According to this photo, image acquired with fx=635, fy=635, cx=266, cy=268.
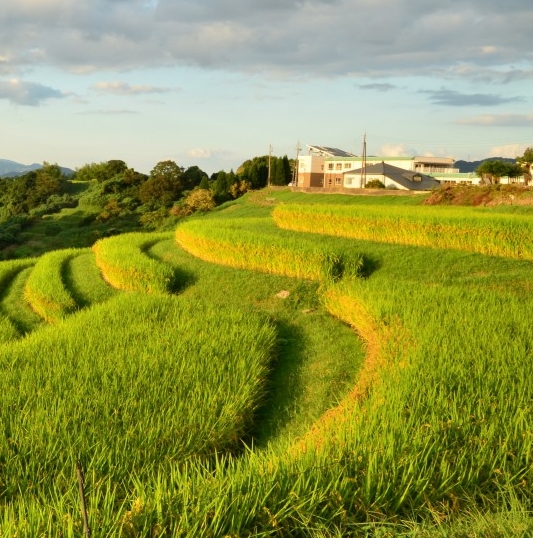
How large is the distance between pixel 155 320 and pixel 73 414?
12.2 ft

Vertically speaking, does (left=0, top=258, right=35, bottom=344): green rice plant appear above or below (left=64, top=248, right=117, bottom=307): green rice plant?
below

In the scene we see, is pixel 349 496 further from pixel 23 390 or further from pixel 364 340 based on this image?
pixel 364 340

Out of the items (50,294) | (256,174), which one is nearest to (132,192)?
(256,174)

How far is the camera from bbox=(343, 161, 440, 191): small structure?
4591 cm

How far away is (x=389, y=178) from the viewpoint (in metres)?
46.1

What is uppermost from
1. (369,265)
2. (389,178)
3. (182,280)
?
(389,178)

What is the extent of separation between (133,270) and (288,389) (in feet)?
20.8

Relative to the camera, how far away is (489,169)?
124 ft

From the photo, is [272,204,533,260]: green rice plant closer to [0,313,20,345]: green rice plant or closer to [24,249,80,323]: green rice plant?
[24,249,80,323]: green rice plant

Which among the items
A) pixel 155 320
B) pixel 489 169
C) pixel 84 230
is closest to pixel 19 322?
pixel 155 320

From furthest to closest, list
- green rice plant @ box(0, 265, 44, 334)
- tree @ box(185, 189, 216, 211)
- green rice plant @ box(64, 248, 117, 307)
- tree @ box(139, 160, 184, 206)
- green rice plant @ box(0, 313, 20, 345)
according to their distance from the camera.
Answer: tree @ box(139, 160, 184, 206) → tree @ box(185, 189, 216, 211) → green rice plant @ box(64, 248, 117, 307) → green rice plant @ box(0, 265, 44, 334) → green rice plant @ box(0, 313, 20, 345)

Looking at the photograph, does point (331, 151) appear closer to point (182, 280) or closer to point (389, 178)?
point (389, 178)

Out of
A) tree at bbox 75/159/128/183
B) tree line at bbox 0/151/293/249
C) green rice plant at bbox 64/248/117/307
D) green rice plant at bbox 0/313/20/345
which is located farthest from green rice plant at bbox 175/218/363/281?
tree at bbox 75/159/128/183

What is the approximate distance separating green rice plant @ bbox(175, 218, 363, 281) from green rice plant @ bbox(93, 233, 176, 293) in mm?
1051
